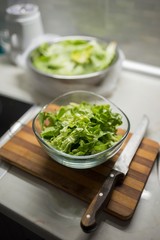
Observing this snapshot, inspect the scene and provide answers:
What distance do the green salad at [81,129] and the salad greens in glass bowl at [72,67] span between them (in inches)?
7.1

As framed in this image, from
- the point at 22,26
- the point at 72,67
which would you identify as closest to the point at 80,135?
the point at 72,67

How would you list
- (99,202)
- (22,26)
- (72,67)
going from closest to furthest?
(99,202) → (72,67) → (22,26)

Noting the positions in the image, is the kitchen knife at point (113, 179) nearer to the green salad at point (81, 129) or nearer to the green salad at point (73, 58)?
the green salad at point (81, 129)

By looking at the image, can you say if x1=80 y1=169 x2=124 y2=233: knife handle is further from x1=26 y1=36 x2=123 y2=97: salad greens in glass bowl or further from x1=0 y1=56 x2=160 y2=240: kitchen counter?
x1=26 y1=36 x2=123 y2=97: salad greens in glass bowl

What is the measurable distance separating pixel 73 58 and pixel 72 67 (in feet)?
0.11

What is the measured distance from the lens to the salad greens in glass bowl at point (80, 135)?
533 mm

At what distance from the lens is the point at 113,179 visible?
536 millimetres

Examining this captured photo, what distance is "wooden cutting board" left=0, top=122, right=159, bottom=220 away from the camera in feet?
1.75

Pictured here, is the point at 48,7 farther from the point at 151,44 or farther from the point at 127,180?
the point at 127,180

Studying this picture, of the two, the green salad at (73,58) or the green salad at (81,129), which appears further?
the green salad at (73,58)

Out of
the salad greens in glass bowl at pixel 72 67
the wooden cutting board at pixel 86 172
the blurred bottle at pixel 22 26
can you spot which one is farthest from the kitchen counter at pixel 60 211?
the blurred bottle at pixel 22 26

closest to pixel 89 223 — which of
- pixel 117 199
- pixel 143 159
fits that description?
pixel 117 199

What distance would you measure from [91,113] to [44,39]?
52cm

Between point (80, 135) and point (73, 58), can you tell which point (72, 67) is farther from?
point (80, 135)
